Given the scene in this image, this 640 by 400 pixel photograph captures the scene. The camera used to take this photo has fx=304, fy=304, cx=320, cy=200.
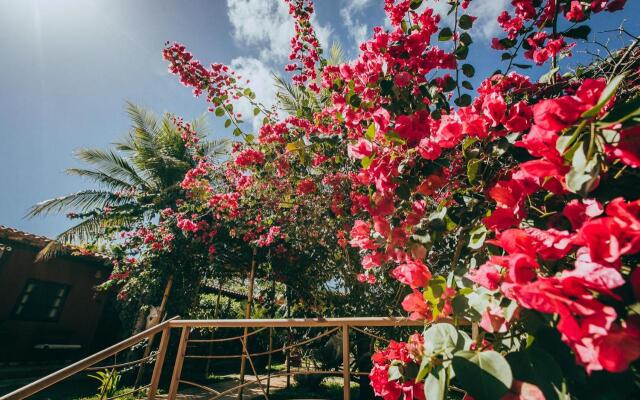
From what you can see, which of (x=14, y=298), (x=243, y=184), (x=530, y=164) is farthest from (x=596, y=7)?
(x=14, y=298)

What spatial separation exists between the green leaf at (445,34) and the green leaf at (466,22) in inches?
2.8

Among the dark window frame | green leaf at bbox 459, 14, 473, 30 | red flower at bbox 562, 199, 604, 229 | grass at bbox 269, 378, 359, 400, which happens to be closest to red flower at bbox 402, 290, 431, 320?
red flower at bbox 562, 199, 604, 229

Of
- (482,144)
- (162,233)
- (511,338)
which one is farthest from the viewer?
(162,233)

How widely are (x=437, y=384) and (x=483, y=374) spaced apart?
0.43 ft

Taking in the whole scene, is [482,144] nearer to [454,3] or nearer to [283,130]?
[454,3]

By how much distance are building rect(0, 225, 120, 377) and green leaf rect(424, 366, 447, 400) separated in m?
10.2

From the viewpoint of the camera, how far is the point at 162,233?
22.1 ft

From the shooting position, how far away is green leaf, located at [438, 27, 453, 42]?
5.79ft

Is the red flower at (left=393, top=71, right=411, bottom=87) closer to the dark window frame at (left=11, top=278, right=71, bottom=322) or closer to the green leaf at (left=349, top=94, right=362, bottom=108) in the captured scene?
the green leaf at (left=349, top=94, right=362, bottom=108)

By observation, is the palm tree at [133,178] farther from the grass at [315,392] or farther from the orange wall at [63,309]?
the grass at [315,392]

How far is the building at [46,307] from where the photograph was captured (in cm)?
821

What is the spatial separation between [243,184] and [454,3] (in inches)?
125

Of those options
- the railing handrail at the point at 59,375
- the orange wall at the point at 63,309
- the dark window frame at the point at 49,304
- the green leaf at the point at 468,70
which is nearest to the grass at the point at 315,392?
the railing handrail at the point at 59,375

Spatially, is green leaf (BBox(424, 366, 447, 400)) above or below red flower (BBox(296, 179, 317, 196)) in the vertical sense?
below
